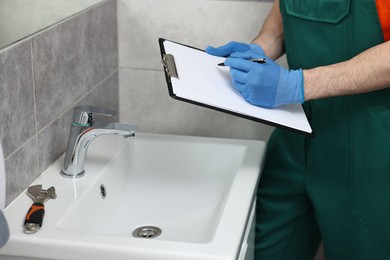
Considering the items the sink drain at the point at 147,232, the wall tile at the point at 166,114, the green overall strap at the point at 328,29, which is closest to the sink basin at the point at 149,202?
the sink drain at the point at 147,232

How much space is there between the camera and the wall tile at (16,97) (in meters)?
1.46

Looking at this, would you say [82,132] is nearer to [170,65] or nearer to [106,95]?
[170,65]

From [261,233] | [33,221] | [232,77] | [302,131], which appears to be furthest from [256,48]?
[33,221]

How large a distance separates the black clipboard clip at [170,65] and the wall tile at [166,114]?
0.64m

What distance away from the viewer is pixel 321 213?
1.88 metres

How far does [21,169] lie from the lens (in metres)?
1.59

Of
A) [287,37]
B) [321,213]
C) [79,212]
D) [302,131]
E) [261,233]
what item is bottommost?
[261,233]

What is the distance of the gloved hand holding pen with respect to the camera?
1.58m

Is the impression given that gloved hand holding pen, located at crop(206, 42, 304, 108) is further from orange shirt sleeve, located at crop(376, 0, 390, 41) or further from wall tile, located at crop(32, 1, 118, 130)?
wall tile, located at crop(32, 1, 118, 130)

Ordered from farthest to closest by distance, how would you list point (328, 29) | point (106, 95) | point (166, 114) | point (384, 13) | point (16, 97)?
1. point (166, 114)
2. point (106, 95)
3. point (328, 29)
4. point (384, 13)
5. point (16, 97)

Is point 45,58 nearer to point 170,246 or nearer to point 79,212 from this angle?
point 79,212

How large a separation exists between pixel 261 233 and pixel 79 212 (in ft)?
2.13

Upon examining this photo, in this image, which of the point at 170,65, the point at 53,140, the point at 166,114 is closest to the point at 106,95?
the point at 166,114

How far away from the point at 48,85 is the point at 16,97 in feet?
0.59
